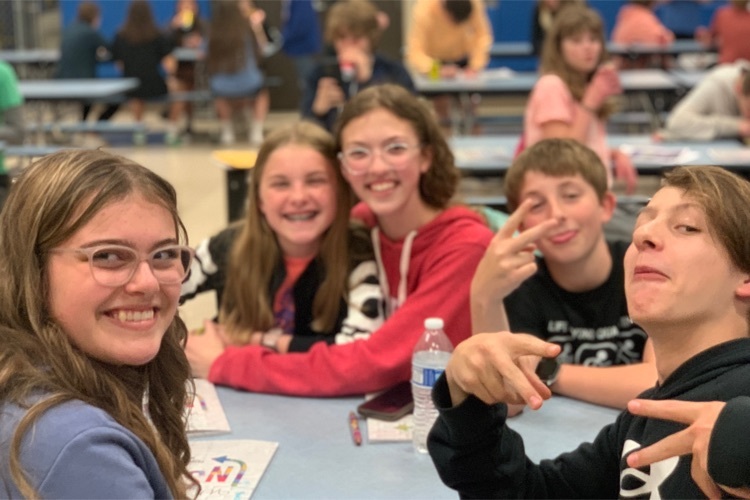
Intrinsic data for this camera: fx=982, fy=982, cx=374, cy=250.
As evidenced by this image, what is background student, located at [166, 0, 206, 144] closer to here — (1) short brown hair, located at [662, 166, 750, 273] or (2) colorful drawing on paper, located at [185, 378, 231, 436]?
(2) colorful drawing on paper, located at [185, 378, 231, 436]

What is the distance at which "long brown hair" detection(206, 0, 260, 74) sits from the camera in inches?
379

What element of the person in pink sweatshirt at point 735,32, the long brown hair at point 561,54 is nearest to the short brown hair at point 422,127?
the long brown hair at point 561,54

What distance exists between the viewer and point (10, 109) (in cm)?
614

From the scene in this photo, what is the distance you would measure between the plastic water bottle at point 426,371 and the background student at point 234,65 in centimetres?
779

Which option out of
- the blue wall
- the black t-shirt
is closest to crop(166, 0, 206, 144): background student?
the blue wall

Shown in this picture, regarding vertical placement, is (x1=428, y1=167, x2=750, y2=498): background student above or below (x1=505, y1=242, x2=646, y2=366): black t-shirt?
above

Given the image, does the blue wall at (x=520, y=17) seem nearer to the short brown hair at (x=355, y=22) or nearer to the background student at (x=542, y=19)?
the background student at (x=542, y=19)

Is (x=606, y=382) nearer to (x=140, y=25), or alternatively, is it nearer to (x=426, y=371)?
(x=426, y=371)

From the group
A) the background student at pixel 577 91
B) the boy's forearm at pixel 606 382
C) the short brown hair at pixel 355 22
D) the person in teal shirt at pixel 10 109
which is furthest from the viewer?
the person in teal shirt at pixel 10 109

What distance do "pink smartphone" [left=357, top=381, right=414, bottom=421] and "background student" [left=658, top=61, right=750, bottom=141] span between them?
3.80 meters

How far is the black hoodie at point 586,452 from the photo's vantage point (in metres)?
1.53

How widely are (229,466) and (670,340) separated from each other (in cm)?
98

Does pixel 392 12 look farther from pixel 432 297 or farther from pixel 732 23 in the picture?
pixel 432 297

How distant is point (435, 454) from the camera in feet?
5.73
